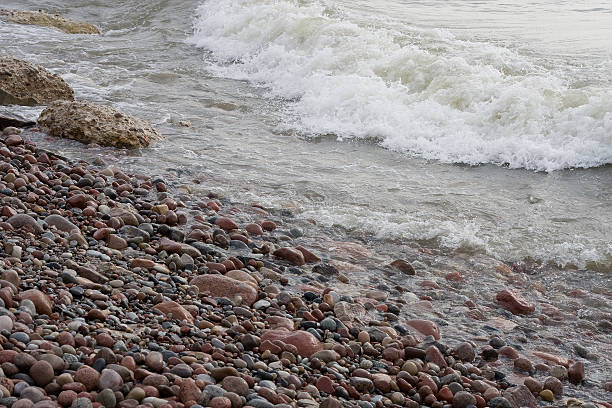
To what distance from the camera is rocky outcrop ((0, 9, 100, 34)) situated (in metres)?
14.8

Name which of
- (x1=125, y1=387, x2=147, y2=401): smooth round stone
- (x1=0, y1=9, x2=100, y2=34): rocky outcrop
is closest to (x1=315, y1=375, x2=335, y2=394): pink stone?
(x1=125, y1=387, x2=147, y2=401): smooth round stone

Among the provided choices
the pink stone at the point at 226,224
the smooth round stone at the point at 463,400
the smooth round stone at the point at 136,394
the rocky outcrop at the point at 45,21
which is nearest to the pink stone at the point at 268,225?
the pink stone at the point at 226,224

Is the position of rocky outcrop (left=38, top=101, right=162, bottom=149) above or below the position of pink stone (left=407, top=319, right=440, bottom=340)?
above

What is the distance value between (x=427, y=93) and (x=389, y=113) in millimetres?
900

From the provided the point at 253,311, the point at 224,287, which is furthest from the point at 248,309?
the point at 224,287

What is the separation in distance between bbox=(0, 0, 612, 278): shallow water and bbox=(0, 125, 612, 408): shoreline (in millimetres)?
708

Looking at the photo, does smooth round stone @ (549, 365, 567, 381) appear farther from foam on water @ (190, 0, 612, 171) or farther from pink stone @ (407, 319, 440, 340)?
foam on water @ (190, 0, 612, 171)

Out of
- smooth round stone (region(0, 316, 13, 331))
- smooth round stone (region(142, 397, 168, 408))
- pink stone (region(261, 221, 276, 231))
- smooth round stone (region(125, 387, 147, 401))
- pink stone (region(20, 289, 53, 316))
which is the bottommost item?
pink stone (region(261, 221, 276, 231))

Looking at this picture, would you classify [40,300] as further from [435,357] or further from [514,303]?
[514,303]

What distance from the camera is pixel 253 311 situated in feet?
12.9

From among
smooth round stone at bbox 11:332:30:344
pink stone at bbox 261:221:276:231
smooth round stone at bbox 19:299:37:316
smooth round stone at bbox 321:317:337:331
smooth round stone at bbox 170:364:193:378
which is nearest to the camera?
smooth round stone at bbox 11:332:30:344

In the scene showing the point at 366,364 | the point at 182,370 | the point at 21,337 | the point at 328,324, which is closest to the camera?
the point at 21,337

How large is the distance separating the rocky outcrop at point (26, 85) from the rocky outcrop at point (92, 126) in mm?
921

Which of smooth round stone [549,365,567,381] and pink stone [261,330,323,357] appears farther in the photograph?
smooth round stone [549,365,567,381]
